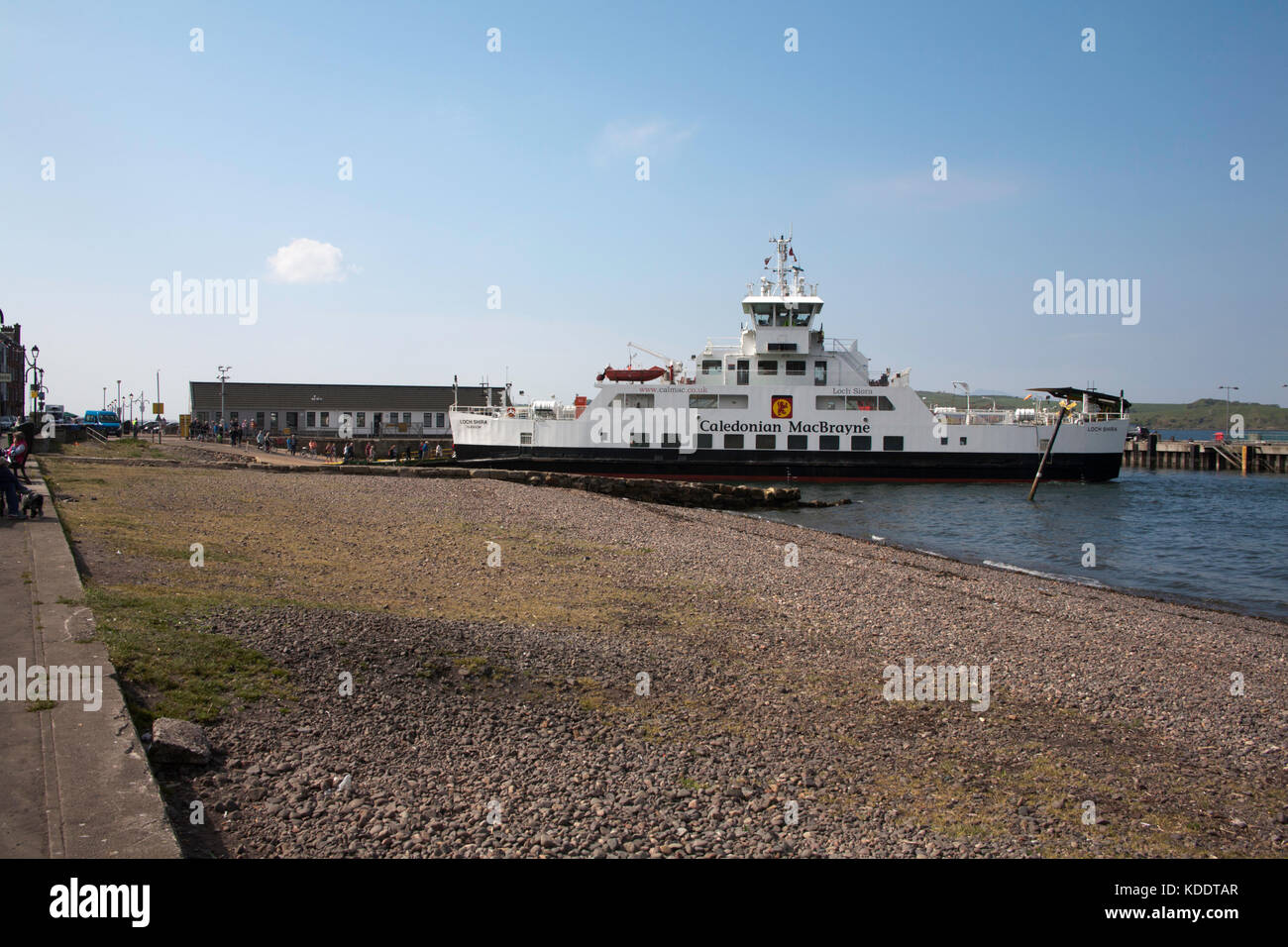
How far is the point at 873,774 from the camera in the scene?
5.89 meters

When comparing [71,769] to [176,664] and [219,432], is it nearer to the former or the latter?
[176,664]

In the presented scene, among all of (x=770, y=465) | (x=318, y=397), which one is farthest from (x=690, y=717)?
(x=318, y=397)

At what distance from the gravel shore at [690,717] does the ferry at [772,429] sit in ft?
83.7

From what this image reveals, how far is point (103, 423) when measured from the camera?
5681 cm

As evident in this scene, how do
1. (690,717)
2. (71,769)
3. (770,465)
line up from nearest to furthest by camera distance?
(71,769) < (690,717) < (770,465)

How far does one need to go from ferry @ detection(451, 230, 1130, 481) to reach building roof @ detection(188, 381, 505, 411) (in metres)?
32.7

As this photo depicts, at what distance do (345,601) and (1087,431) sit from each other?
4233cm

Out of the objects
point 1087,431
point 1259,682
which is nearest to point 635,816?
point 1259,682

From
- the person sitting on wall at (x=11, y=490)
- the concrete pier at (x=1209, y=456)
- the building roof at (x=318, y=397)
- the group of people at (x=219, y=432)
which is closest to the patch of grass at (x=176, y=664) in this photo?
the person sitting on wall at (x=11, y=490)

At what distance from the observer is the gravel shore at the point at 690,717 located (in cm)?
476

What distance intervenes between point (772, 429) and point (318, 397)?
4728 centimetres

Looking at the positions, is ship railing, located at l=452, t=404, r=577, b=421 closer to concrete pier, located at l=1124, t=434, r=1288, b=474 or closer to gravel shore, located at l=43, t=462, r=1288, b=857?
gravel shore, located at l=43, t=462, r=1288, b=857

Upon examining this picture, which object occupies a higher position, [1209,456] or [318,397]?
[318,397]
